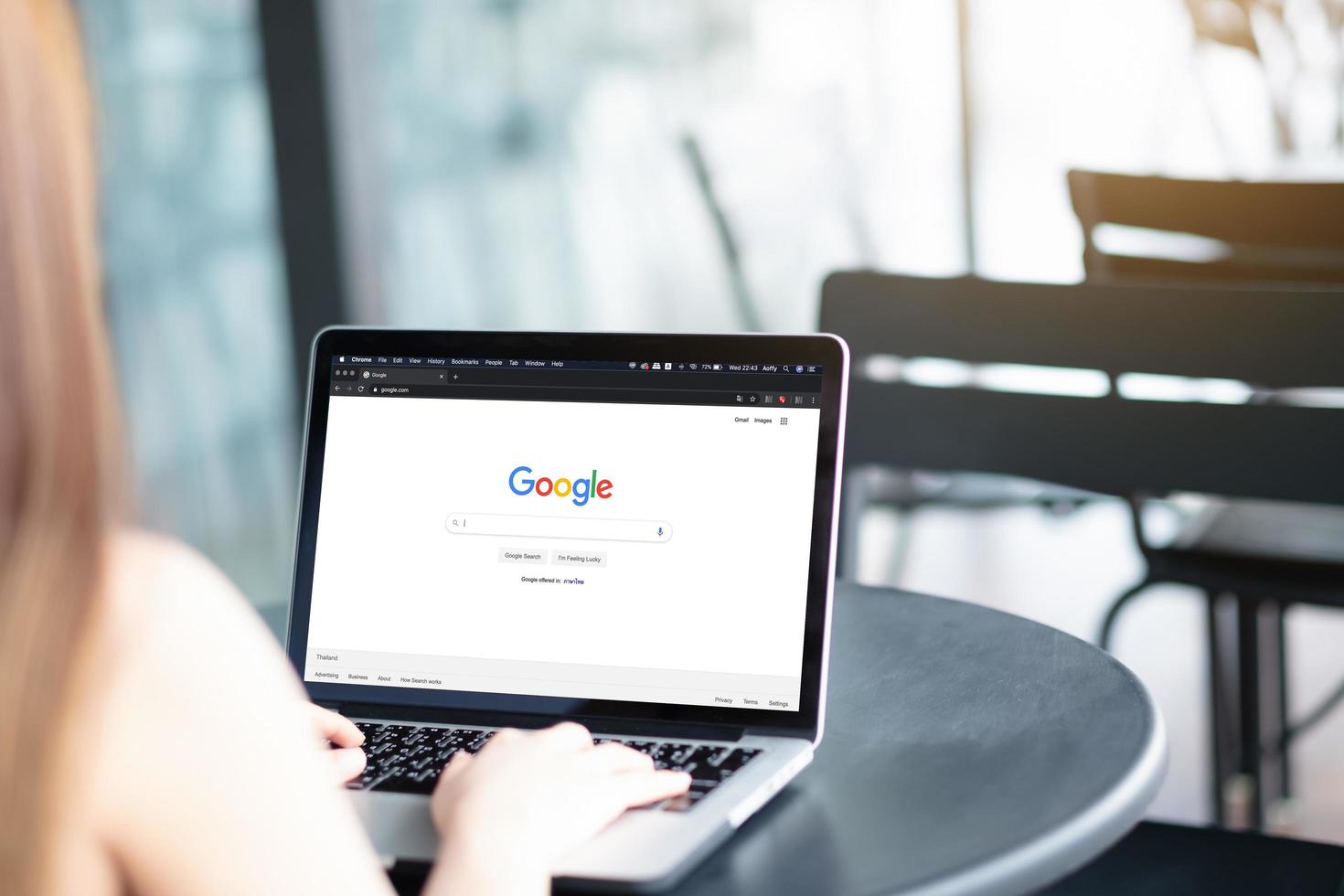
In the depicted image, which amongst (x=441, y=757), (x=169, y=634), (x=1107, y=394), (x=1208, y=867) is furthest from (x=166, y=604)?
(x=1107, y=394)

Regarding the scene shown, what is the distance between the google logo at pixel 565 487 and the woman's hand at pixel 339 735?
0.18 meters

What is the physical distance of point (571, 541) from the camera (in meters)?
0.91

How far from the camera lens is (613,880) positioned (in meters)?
0.67

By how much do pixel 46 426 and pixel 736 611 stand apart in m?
0.48

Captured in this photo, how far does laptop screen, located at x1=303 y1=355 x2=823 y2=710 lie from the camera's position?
880 mm

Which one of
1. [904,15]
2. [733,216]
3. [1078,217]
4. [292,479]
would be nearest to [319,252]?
[292,479]

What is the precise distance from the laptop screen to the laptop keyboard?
0.03 metres

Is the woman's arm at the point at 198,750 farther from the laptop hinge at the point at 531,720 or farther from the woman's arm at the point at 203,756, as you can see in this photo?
the laptop hinge at the point at 531,720

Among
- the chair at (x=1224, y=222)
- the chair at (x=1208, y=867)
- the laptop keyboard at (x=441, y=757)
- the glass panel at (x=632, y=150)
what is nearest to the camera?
the laptop keyboard at (x=441, y=757)

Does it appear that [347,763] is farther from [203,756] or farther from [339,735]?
[203,756]

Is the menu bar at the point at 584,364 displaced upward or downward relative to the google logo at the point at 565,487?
upward

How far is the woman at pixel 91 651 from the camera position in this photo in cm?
47

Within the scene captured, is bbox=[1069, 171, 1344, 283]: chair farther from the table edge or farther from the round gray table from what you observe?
the table edge

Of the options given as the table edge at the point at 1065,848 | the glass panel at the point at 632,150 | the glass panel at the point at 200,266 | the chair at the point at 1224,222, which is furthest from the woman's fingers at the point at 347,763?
the glass panel at the point at 632,150
